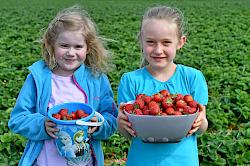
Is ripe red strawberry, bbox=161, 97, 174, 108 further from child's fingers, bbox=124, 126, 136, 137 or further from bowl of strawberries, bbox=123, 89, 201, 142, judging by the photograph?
child's fingers, bbox=124, 126, 136, 137

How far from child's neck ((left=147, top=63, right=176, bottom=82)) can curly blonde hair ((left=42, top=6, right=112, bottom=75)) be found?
1.29 ft

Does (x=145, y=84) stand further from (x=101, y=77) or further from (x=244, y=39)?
(x=244, y=39)

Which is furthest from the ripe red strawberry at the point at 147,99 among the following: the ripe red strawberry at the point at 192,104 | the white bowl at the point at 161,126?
the ripe red strawberry at the point at 192,104

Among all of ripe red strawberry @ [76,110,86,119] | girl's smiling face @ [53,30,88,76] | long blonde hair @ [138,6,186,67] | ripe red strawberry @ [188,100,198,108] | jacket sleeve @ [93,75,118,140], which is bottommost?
jacket sleeve @ [93,75,118,140]

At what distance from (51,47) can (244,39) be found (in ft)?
36.6

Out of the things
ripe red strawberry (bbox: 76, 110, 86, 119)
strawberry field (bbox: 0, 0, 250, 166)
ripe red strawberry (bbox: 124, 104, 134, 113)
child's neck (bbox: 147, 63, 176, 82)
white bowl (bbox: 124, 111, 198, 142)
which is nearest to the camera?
white bowl (bbox: 124, 111, 198, 142)

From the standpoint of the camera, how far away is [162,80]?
10.9ft

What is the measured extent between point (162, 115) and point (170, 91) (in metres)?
0.38

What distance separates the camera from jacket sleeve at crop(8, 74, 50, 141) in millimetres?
3328

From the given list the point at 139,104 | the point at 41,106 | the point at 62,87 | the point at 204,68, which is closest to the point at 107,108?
the point at 62,87

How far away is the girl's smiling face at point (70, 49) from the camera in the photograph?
3.40 meters

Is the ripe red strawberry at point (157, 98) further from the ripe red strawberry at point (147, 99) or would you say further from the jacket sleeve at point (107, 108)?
the jacket sleeve at point (107, 108)

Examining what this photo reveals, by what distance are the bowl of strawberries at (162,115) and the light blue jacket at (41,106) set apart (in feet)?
1.42

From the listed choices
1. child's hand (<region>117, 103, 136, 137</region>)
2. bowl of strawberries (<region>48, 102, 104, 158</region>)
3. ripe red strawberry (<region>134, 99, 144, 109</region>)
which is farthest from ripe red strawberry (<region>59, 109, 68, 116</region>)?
ripe red strawberry (<region>134, 99, 144, 109</region>)
